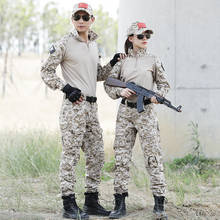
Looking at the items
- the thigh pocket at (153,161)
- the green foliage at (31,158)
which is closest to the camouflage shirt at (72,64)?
the thigh pocket at (153,161)

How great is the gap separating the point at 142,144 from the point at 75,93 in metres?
0.83

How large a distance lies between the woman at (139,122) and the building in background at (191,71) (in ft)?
9.05

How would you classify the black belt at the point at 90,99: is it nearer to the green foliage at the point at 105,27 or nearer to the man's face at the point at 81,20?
the man's face at the point at 81,20

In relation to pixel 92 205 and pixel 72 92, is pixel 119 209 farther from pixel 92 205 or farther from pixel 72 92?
pixel 72 92

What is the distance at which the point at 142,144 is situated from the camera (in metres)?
4.39

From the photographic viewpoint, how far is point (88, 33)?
4.53 metres

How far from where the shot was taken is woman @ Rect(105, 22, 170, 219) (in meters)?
4.34

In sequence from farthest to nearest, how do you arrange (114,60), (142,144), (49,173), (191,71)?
(191,71) < (49,173) < (114,60) < (142,144)

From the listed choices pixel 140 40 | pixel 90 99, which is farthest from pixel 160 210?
pixel 140 40

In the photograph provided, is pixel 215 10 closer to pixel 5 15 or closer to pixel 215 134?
pixel 215 134

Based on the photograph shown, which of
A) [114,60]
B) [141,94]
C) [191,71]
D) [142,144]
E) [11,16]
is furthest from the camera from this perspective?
[11,16]

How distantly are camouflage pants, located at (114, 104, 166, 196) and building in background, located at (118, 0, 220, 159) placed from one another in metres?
2.86

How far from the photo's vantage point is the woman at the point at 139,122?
4.34 meters

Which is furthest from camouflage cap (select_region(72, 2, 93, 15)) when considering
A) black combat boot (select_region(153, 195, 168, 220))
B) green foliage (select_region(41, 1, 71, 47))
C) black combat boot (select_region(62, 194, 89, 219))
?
green foliage (select_region(41, 1, 71, 47))
